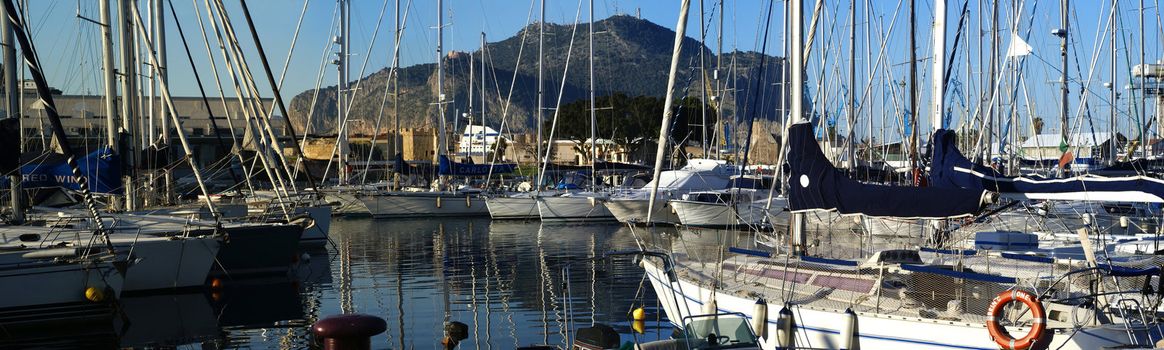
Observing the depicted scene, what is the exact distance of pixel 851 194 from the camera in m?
18.0

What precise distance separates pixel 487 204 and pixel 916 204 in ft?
132

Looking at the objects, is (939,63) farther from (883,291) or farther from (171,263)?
(171,263)

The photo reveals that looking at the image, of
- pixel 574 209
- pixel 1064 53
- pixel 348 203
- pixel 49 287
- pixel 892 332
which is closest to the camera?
pixel 892 332

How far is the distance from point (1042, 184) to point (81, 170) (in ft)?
69.2

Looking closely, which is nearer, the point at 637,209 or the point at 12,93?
the point at 12,93

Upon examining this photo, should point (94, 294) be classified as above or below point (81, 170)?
below

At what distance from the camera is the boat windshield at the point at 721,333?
555 inches

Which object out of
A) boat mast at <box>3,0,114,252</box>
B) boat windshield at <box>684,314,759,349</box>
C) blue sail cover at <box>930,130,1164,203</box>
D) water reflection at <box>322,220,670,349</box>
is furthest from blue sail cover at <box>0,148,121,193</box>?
blue sail cover at <box>930,130,1164,203</box>

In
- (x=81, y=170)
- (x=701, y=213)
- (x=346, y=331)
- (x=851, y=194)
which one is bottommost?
(x=701, y=213)

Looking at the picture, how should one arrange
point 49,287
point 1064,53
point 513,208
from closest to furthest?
point 49,287
point 1064,53
point 513,208

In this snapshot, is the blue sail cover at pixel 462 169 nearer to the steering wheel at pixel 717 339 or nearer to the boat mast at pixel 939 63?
the boat mast at pixel 939 63

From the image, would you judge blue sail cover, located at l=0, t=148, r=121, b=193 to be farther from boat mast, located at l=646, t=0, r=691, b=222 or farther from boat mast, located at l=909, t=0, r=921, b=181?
boat mast, located at l=909, t=0, r=921, b=181

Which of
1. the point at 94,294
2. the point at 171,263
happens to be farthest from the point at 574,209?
the point at 94,294

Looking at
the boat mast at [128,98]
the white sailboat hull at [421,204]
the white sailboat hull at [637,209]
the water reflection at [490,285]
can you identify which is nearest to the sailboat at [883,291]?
the water reflection at [490,285]
